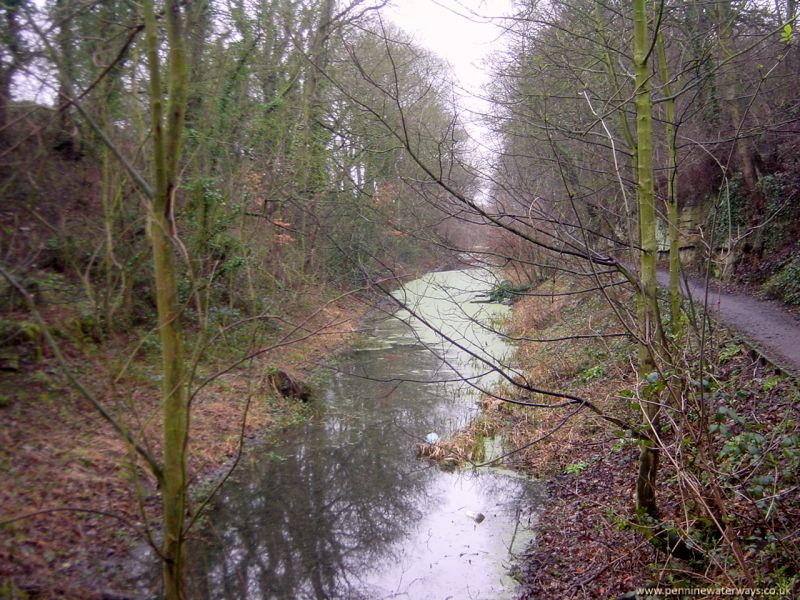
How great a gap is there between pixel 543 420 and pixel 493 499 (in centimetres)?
223

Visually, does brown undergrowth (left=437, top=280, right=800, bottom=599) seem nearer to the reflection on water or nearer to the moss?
the reflection on water

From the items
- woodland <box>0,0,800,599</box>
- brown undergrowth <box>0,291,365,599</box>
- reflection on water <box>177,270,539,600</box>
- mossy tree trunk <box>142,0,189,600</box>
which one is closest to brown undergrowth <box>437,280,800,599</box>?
woodland <box>0,0,800,599</box>

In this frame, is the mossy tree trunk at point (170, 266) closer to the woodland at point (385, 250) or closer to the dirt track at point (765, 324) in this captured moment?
the woodland at point (385, 250)

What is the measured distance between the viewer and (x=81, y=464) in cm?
735

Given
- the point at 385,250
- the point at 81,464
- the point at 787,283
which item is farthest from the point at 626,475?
the point at 787,283

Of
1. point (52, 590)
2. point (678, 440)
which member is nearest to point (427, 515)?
point (52, 590)

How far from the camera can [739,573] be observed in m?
3.90

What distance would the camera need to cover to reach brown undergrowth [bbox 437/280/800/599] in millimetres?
3887

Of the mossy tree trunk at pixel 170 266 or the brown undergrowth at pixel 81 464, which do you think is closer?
the mossy tree trunk at pixel 170 266

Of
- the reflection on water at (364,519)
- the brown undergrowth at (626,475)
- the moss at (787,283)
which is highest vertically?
the moss at (787,283)

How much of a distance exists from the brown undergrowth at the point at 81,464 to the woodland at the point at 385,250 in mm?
34

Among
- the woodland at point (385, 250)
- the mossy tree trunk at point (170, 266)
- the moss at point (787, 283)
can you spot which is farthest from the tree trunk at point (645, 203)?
the moss at point (787, 283)

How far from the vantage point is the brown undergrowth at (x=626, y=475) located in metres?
3.89

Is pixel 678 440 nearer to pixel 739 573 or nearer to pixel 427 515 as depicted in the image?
pixel 739 573
